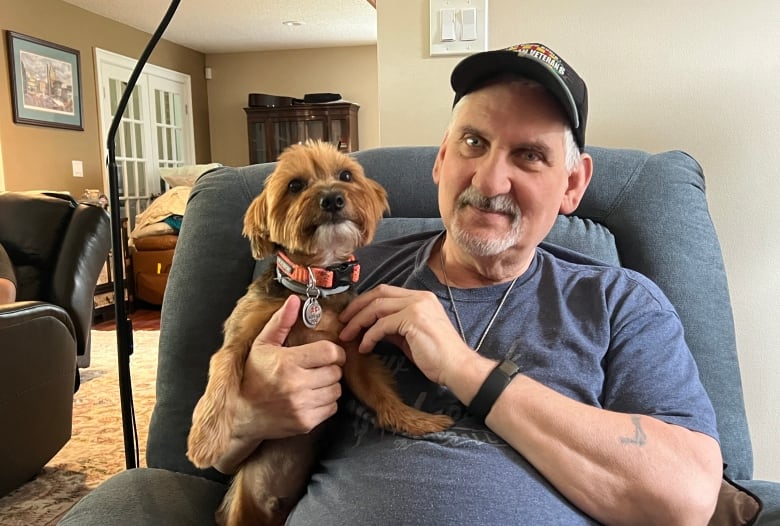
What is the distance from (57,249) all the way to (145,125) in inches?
175

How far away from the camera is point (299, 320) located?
3.95ft

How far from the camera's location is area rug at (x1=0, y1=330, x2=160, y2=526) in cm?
250

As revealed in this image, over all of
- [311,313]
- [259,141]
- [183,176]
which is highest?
[259,141]

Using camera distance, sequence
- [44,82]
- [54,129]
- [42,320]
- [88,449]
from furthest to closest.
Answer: [54,129], [44,82], [88,449], [42,320]

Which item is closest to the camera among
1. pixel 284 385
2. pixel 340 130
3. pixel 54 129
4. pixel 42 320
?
pixel 284 385

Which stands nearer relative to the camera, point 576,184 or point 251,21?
point 576,184

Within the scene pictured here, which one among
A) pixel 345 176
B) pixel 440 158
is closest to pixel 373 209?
pixel 345 176

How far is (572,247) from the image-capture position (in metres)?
1.50

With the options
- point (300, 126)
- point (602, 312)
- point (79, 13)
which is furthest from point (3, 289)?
point (300, 126)

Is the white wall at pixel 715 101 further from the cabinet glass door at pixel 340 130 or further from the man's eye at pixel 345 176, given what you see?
the cabinet glass door at pixel 340 130

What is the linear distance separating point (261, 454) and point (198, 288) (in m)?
0.46

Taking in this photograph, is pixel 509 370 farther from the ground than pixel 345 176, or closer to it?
closer to it

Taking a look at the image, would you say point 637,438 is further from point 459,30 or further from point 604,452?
point 459,30

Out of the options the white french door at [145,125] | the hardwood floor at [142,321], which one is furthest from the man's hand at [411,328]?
the white french door at [145,125]
